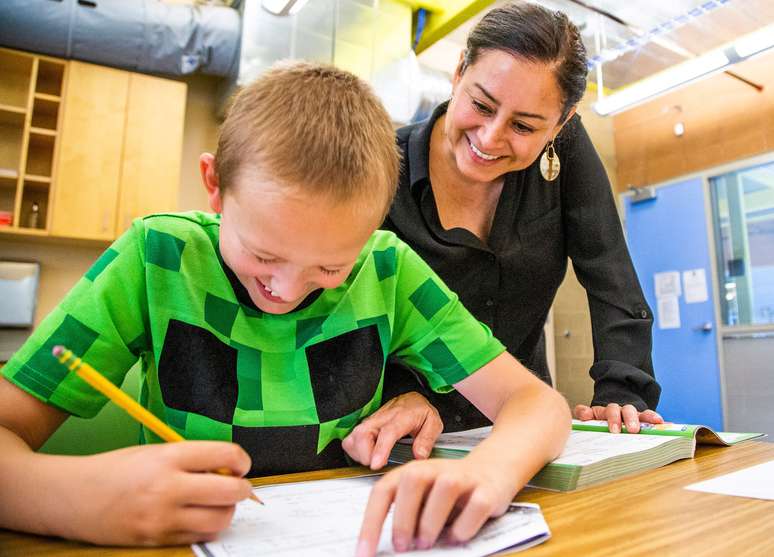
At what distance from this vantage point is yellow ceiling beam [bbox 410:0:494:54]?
3256mm

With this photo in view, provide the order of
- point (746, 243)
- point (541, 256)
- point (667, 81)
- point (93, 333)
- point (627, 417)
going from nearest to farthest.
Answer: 1. point (93, 333)
2. point (627, 417)
3. point (541, 256)
4. point (667, 81)
5. point (746, 243)

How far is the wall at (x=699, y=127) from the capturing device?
13.4 feet

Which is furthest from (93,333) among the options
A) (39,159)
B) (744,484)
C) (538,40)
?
(39,159)

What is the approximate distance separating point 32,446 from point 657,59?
13.7ft

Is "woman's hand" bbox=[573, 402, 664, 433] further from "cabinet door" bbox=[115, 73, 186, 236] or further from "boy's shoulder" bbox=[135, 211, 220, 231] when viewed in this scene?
"cabinet door" bbox=[115, 73, 186, 236]

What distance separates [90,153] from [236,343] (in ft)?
8.10

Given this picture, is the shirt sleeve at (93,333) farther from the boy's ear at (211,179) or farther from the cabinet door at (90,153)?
the cabinet door at (90,153)

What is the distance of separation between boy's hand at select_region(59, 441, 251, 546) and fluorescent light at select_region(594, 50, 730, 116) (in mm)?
3289

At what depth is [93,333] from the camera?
609mm

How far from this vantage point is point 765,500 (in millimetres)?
583

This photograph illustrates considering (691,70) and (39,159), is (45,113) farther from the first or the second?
(691,70)

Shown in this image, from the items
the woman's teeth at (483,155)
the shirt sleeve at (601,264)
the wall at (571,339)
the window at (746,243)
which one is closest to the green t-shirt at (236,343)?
the woman's teeth at (483,155)

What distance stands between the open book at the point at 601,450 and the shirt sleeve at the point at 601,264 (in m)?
0.24

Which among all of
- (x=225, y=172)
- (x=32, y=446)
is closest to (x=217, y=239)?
(x=225, y=172)
